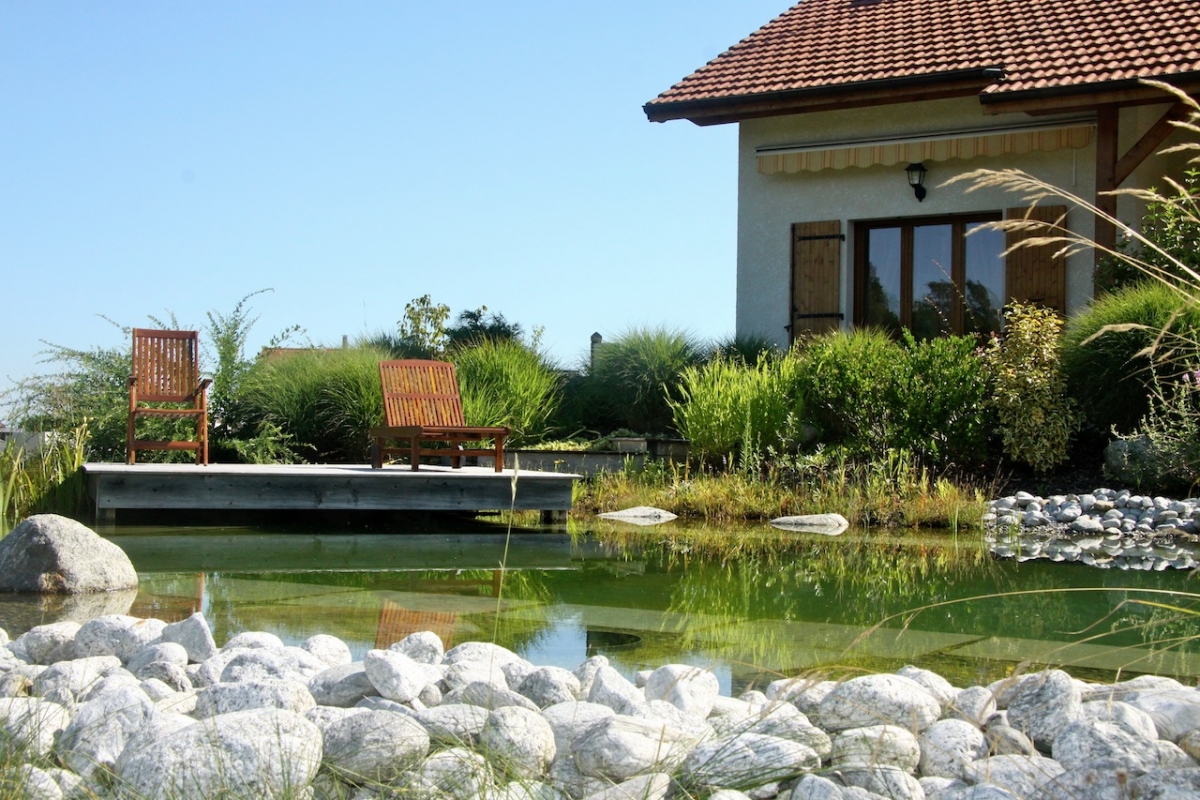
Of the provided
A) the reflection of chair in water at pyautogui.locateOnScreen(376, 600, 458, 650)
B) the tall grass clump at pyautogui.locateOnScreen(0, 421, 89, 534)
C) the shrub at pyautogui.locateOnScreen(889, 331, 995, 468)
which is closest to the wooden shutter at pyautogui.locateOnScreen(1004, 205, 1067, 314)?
the shrub at pyautogui.locateOnScreen(889, 331, 995, 468)

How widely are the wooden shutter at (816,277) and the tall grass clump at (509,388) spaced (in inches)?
116

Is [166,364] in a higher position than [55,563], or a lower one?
higher

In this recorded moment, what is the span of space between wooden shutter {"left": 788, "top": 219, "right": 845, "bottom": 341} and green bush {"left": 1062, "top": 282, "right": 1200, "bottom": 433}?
355 cm

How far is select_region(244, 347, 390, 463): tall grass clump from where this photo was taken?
11.5 meters

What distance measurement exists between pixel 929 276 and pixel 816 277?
1.23m

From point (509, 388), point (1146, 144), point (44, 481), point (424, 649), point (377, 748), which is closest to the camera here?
point (377, 748)

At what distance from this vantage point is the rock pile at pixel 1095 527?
6996mm

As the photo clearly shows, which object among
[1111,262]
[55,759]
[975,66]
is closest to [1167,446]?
[1111,262]

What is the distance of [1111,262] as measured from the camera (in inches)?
434

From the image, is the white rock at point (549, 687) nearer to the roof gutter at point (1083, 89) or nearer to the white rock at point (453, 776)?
the white rock at point (453, 776)

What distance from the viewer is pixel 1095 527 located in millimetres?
8156

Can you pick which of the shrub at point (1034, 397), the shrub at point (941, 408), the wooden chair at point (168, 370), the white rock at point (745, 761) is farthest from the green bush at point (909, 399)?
the white rock at point (745, 761)

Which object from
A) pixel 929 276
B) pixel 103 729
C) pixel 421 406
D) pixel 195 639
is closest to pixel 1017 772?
pixel 103 729

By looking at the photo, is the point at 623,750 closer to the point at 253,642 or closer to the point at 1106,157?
the point at 253,642
